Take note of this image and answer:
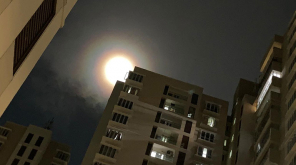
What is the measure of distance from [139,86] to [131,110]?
456 cm

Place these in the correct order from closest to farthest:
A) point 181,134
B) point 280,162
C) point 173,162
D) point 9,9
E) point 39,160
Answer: point 9,9 < point 280,162 < point 173,162 < point 181,134 < point 39,160

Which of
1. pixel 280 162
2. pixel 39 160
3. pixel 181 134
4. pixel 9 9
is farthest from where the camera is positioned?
pixel 39 160

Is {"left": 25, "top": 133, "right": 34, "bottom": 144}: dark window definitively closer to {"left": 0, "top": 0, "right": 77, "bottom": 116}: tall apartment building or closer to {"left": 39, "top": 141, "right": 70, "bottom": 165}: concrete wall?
{"left": 39, "top": 141, "right": 70, "bottom": 165}: concrete wall

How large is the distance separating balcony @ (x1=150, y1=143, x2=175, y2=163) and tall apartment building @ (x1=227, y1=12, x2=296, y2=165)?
7.92 m

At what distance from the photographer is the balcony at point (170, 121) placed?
47188 mm

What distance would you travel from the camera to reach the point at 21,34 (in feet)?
31.4

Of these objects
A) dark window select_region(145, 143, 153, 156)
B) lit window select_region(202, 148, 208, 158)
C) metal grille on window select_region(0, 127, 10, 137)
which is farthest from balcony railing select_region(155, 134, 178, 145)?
metal grille on window select_region(0, 127, 10, 137)

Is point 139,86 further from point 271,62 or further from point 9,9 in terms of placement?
point 9,9

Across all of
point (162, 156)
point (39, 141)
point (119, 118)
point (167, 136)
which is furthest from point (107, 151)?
point (39, 141)

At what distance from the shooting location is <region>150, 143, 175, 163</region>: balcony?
143 feet

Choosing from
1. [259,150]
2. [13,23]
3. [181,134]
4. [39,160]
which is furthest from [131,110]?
[13,23]

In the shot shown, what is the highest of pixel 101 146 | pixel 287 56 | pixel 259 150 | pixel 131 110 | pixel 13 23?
pixel 287 56

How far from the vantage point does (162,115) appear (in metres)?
47.8

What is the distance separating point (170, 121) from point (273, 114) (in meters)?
14.5
